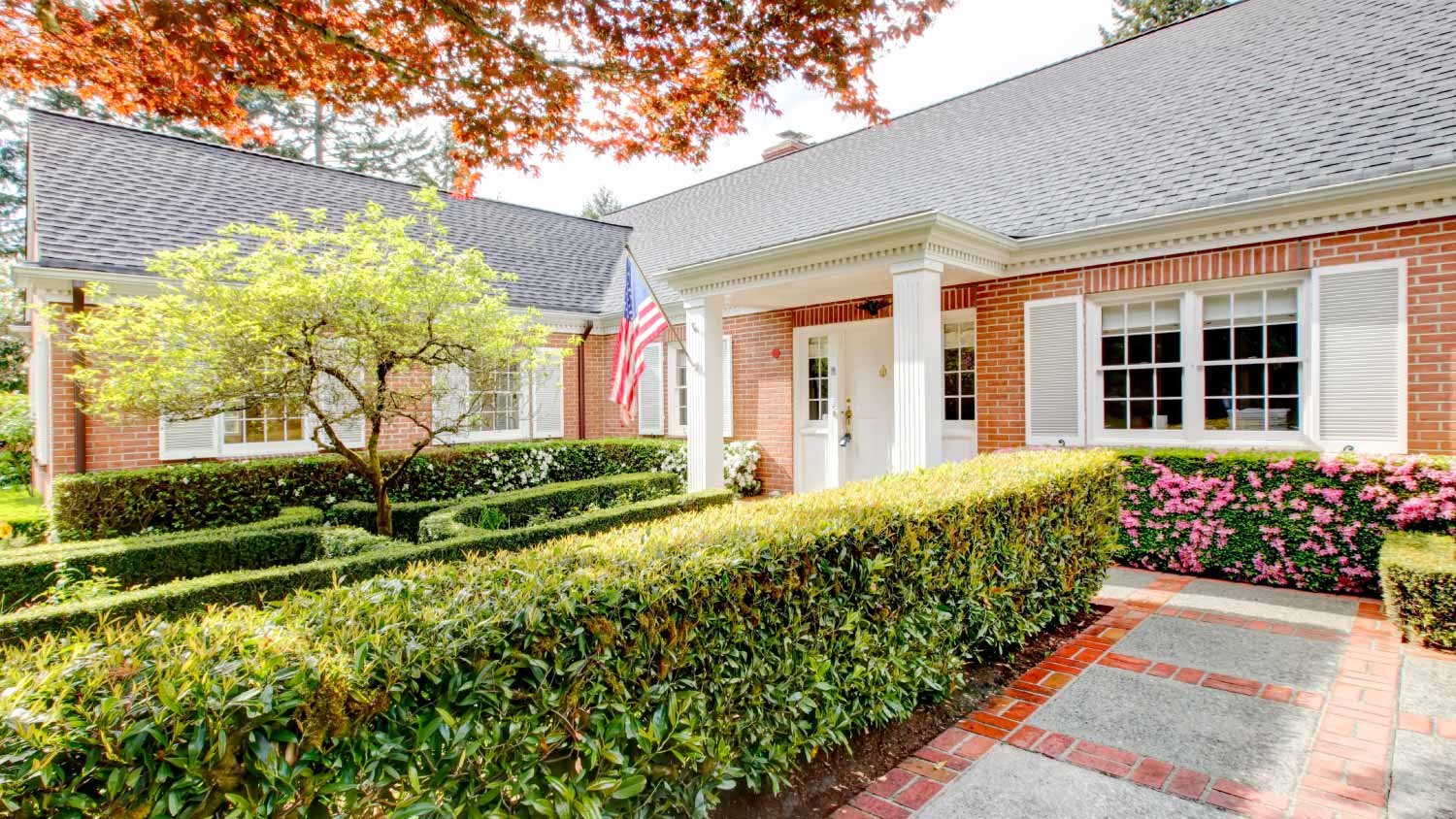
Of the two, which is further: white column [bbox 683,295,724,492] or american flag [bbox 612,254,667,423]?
white column [bbox 683,295,724,492]

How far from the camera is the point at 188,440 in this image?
9156 millimetres

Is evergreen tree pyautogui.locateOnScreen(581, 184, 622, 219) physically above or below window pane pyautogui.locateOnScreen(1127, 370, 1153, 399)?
above

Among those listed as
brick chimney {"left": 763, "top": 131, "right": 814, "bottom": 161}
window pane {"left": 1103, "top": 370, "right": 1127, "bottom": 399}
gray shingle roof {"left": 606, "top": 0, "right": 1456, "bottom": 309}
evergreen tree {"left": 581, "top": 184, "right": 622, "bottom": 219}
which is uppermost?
evergreen tree {"left": 581, "top": 184, "right": 622, "bottom": 219}

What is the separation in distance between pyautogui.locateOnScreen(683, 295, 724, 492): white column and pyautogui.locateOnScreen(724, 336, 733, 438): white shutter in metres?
2.52

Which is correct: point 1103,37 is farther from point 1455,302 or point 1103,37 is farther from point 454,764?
point 454,764

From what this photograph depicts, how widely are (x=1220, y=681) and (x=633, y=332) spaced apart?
6.90 metres

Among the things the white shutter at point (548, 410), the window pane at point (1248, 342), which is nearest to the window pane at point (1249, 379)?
the window pane at point (1248, 342)

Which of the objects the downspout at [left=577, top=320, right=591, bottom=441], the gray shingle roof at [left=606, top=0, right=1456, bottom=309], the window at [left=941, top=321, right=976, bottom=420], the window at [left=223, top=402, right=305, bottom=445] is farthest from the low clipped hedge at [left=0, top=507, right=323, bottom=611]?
the gray shingle roof at [left=606, top=0, right=1456, bottom=309]

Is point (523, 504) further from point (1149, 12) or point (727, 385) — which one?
point (1149, 12)

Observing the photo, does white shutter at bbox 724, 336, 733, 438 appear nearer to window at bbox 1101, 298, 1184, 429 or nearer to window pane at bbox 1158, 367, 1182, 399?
window at bbox 1101, 298, 1184, 429

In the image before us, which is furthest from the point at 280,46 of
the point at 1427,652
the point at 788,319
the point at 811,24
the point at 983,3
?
the point at 1427,652

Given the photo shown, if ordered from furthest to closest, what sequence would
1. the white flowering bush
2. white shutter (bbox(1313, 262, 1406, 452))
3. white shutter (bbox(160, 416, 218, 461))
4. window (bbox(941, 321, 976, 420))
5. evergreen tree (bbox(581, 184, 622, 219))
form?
evergreen tree (bbox(581, 184, 622, 219)), the white flowering bush, white shutter (bbox(160, 416, 218, 461)), window (bbox(941, 321, 976, 420)), white shutter (bbox(1313, 262, 1406, 452))

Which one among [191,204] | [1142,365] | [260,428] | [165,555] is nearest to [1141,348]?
[1142,365]

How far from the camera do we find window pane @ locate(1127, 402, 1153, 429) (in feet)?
23.1
